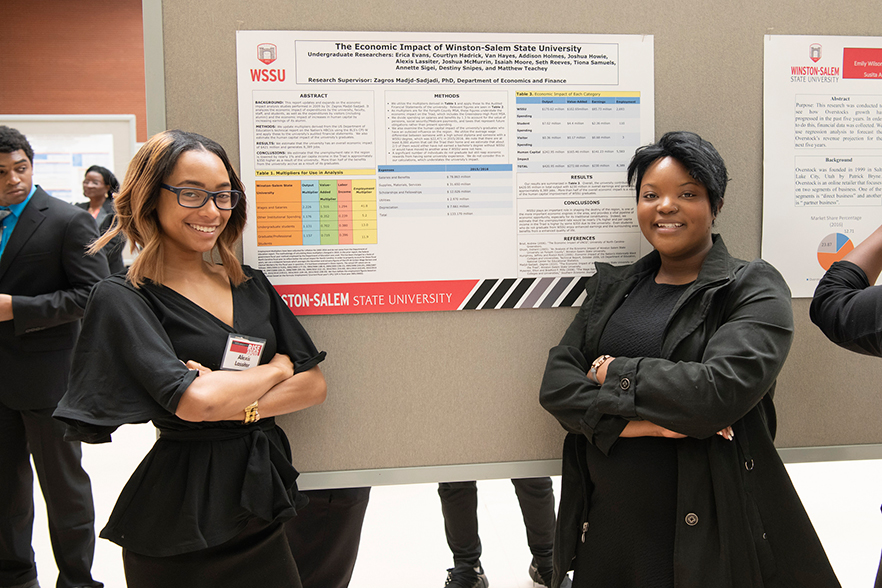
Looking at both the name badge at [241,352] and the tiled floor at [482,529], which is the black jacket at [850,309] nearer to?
the name badge at [241,352]

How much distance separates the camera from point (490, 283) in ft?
5.93

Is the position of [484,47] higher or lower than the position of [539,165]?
higher

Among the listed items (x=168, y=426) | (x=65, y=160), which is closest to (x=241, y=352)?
(x=168, y=426)

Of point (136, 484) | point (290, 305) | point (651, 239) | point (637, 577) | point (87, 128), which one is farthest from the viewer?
point (87, 128)

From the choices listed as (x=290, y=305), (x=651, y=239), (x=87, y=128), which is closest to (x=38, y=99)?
(x=87, y=128)

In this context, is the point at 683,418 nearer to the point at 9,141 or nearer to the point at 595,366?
the point at 595,366

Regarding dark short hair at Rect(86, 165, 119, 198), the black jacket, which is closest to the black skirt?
the black jacket

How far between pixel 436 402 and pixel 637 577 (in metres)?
0.74

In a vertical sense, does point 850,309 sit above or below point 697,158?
below

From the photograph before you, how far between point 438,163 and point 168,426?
1.06 m

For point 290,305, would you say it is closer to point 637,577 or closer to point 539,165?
point 539,165

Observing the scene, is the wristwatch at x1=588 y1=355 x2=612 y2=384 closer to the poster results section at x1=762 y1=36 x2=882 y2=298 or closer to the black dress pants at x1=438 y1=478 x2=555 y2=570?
the poster results section at x1=762 y1=36 x2=882 y2=298

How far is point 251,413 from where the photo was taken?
4.58 feet

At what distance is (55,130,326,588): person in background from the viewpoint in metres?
1.24
